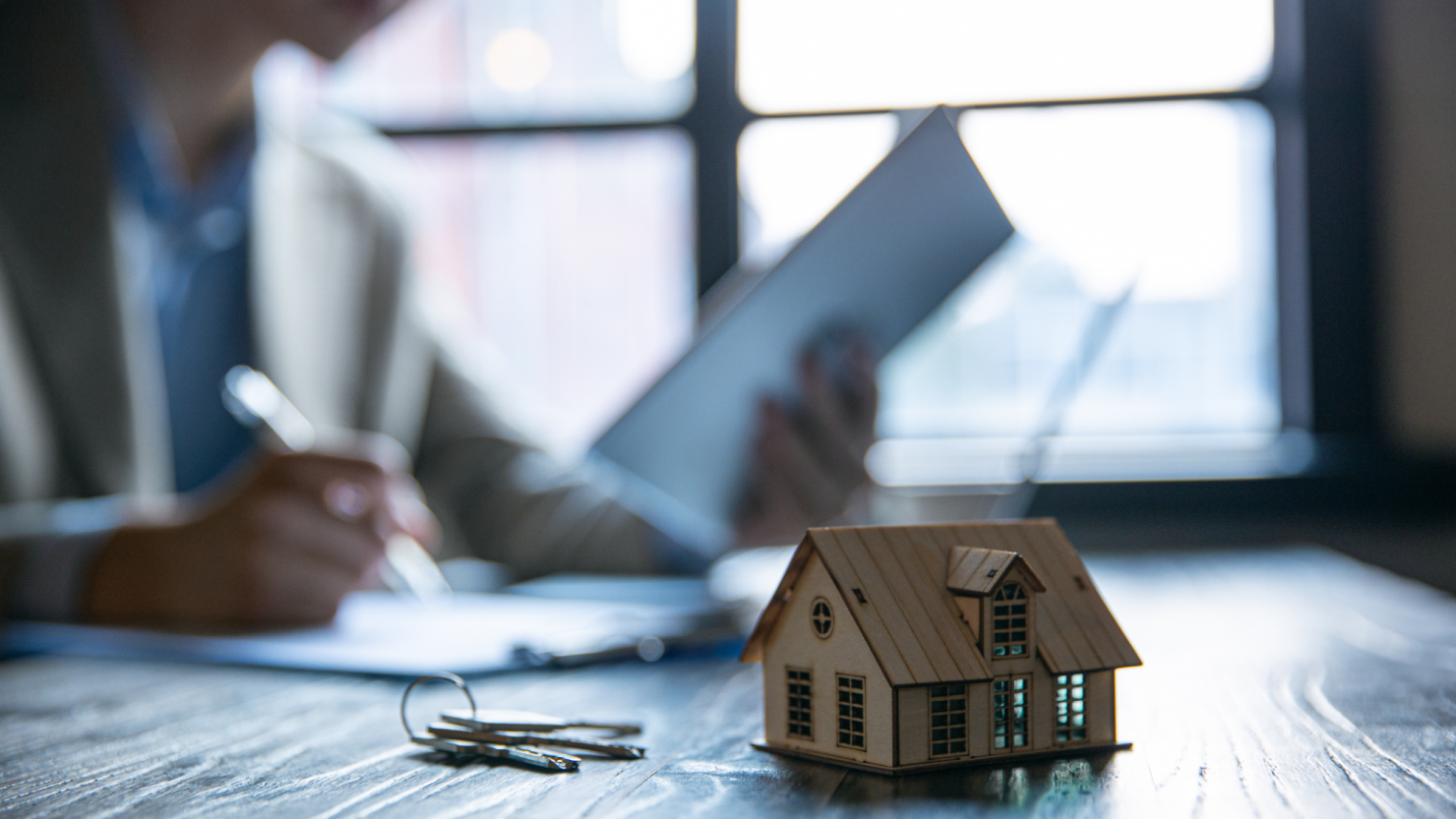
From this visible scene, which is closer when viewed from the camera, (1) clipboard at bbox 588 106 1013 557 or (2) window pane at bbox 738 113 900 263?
(1) clipboard at bbox 588 106 1013 557

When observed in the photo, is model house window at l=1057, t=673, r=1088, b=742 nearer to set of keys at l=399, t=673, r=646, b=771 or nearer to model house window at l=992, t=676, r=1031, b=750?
model house window at l=992, t=676, r=1031, b=750

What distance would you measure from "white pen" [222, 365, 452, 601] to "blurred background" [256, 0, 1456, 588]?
556 mm

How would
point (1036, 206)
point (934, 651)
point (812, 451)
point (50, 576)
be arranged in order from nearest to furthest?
point (934, 651)
point (50, 576)
point (812, 451)
point (1036, 206)

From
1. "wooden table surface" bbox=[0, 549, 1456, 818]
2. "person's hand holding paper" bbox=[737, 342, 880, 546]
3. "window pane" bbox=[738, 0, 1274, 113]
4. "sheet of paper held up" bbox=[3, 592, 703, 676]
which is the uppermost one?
"window pane" bbox=[738, 0, 1274, 113]

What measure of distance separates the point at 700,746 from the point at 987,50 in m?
1.75

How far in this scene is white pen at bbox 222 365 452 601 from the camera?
105 cm

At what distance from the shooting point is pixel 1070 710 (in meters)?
0.48

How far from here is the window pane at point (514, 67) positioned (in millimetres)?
2039

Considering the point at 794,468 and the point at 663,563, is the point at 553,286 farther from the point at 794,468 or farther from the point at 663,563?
the point at 794,468

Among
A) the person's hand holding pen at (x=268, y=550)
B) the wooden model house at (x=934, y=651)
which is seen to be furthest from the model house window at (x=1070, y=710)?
the person's hand holding pen at (x=268, y=550)

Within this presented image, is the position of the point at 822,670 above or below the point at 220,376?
below

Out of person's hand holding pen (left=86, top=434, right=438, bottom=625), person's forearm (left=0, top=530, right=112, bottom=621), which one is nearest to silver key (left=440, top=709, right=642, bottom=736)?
person's hand holding pen (left=86, top=434, right=438, bottom=625)

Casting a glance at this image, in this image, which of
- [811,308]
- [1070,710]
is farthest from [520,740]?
[811,308]

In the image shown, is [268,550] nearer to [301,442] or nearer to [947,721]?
[301,442]
